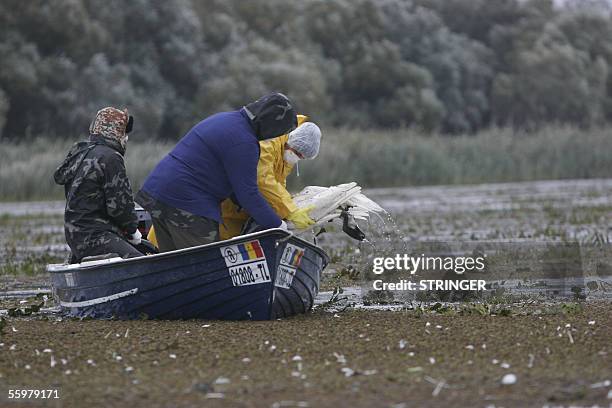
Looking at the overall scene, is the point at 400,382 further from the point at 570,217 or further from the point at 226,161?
the point at 570,217

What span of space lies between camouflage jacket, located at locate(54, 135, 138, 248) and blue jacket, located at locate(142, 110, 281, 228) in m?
0.31

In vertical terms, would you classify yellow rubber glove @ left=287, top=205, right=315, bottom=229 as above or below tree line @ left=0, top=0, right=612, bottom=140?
below

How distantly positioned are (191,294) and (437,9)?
5966 centimetres

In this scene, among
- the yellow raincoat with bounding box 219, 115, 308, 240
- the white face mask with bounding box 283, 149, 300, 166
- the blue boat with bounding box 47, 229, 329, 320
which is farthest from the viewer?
the white face mask with bounding box 283, 149, 300, 166

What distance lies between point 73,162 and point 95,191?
34 centimetres

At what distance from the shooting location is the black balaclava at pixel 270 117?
398 inches

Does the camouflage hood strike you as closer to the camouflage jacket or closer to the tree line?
the camouflage jacket

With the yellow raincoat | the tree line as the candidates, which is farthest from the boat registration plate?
the tree line

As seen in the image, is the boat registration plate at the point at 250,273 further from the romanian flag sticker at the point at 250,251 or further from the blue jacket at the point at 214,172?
the blue jacket at the point at 214,172

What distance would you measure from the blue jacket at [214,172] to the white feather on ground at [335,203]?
2.08 feet

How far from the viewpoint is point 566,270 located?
1373 centimetres

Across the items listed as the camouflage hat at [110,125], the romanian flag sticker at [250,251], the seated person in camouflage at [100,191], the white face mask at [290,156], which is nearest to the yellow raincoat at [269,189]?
the white face mask at [290,156]

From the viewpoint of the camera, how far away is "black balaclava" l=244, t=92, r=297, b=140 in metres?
10.1

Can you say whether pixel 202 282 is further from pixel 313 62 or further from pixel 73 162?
pixel 313 62
